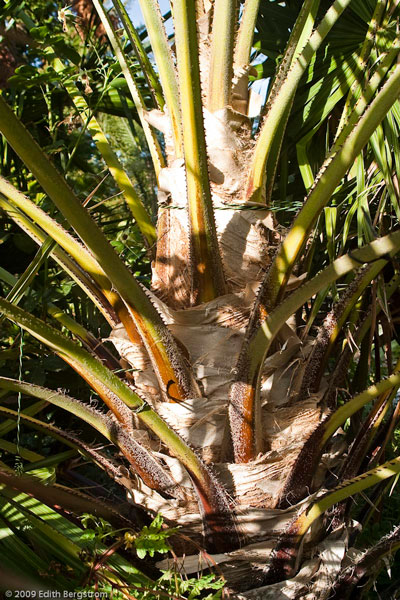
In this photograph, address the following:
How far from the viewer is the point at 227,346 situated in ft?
4.36

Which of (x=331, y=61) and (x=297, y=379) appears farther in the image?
(x=331, y=61)

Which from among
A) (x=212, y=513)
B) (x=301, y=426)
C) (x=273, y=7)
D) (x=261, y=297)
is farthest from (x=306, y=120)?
(x=212, y=513)

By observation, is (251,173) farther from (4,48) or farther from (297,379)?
(4,48)

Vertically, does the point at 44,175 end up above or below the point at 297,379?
above

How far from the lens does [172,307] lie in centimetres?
143

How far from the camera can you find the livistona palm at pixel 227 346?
116 centimetres

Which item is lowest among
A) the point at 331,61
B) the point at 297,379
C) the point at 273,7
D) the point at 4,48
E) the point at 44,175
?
the point at 297,379

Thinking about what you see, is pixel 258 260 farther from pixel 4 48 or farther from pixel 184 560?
pixel 4 48

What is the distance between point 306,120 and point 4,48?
1.39 metres

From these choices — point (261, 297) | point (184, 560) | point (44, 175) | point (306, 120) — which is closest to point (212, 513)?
point (184, 560)

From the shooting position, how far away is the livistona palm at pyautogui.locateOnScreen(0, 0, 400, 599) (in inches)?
45.5

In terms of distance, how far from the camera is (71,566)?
3.35 ft

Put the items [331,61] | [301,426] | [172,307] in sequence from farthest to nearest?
[331,61]
[172,307]
[301,426]

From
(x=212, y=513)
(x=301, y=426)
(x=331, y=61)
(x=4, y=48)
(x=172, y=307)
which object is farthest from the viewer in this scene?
(x=4, y=48)
